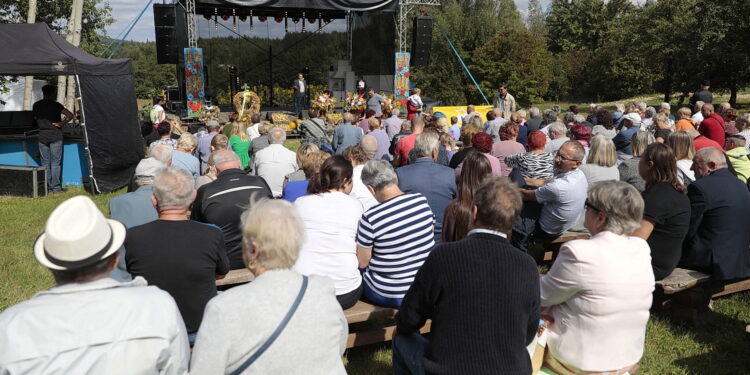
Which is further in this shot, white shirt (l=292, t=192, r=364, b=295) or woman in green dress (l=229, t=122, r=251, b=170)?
woman in green dress (l=229, t=122, r=251, b=170)

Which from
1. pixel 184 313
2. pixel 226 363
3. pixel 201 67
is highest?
pixel 201 67

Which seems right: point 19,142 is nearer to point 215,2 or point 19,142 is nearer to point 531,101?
point 215,2

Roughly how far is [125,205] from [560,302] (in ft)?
8.39

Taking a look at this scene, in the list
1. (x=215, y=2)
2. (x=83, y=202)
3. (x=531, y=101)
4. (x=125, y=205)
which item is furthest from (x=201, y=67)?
(x=531, y=101)

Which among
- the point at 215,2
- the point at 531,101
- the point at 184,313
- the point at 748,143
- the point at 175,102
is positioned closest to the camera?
the point at 184,313

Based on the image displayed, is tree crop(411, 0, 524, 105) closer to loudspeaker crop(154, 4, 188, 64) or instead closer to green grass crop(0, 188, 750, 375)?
loudspeaker crop(154, 4, 188, 64)

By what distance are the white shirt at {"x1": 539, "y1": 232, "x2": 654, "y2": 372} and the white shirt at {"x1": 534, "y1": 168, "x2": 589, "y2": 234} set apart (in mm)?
1858

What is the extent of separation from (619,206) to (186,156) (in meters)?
4.26

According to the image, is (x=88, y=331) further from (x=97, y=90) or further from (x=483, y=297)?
(x=97, y=90)

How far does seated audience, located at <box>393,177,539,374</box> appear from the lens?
2.07 meters

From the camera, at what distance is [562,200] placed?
4.41 metres

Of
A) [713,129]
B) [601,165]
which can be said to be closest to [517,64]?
[713,129]

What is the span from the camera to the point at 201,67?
1499 centimetres

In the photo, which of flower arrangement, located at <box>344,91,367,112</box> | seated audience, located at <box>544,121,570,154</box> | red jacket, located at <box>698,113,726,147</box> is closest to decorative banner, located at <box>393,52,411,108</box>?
flower arrangement, located at <box>344,91,367,112</box>
